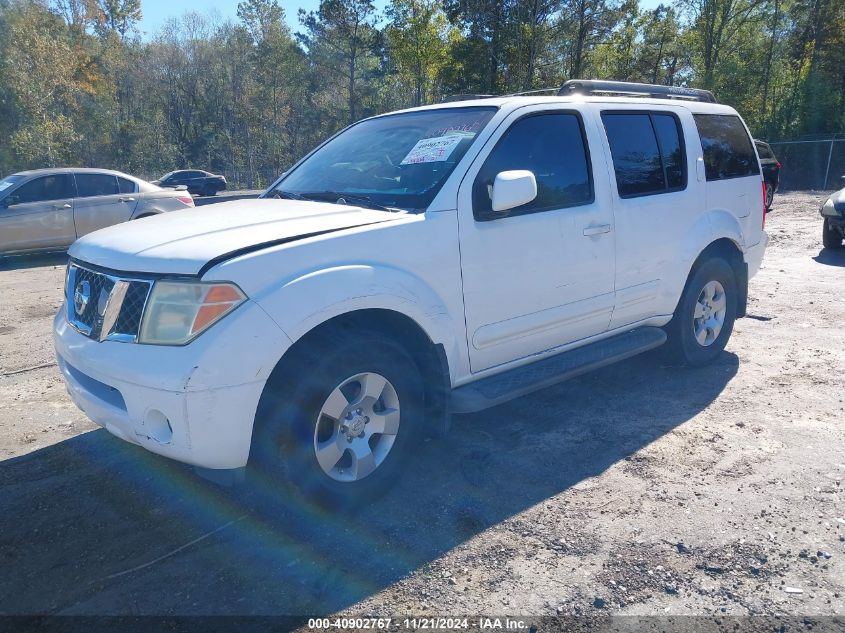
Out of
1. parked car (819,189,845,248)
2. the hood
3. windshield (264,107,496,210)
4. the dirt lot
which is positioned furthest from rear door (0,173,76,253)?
parked car (819,189,845,248)

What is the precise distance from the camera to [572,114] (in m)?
4.40

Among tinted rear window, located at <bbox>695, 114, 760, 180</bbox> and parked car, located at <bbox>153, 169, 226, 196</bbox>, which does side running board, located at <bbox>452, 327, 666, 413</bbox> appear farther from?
parked car, located at <bbox>153, 169, 226, 196</bbox>

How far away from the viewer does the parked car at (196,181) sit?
32.2 m

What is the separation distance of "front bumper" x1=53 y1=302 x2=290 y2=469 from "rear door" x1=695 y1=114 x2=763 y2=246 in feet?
12.9

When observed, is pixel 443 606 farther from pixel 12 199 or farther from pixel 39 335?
pixel 12 199

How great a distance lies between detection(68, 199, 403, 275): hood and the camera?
3.00 m

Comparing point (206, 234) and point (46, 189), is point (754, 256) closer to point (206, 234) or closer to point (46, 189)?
point (206, 234)

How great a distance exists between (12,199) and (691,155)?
11142mm

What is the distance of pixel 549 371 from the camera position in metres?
4.12

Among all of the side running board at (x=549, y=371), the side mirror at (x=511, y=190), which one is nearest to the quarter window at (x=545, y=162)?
the side mirror at (x=511, y=190)

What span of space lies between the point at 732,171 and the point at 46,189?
11.2m

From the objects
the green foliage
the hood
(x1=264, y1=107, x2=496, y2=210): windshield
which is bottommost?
the hood

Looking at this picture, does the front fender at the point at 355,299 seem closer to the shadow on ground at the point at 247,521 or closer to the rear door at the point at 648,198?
the shadow on ground at the point at 247,521

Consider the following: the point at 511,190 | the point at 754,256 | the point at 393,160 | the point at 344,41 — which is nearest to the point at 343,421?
the point at 511,190
